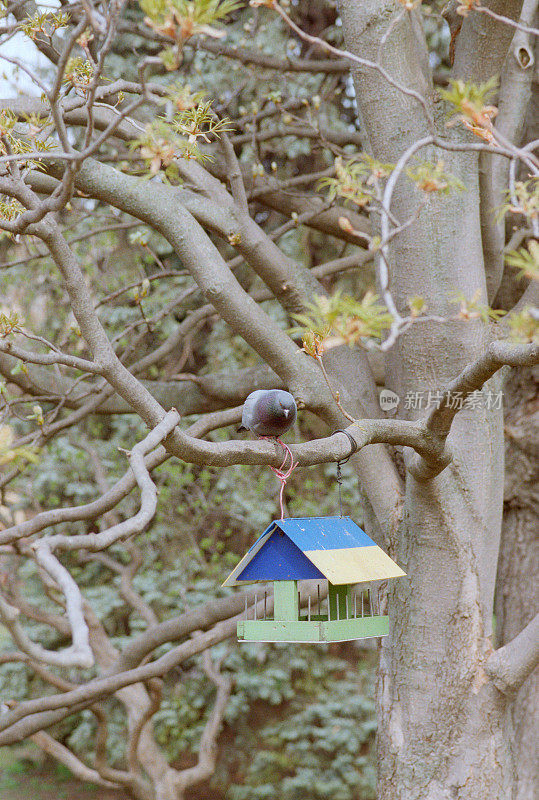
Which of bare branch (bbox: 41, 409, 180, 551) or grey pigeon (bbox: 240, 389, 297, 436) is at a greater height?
grey pigeon (bbox: 240, 389, 297, 436)

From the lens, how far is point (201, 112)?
1.79 m

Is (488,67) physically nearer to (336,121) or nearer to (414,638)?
(414,638)

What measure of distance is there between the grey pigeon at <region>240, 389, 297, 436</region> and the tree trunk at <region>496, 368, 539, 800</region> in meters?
1.83

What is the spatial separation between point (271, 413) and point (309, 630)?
20.6 inches

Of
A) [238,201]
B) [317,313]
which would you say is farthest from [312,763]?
[317,313]

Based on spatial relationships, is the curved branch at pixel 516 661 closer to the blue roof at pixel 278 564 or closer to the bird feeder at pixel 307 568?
the bird feeder at pixel 307 568

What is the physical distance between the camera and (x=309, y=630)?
180cm

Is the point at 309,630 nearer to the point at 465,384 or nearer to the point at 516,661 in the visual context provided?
the point at 465,384

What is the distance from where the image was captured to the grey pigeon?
5.58 feet

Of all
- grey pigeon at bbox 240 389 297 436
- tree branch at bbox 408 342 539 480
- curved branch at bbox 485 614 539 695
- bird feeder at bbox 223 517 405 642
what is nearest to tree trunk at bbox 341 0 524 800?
curved branch at bbox 485 614 539 695

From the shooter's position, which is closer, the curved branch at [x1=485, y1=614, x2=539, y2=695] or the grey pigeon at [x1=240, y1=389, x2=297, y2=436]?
the grey pigeon at [x1=240, y1=389, x2=297, y2=436]

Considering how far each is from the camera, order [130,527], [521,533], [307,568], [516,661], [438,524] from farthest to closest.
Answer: [521,533]
[438,524]
[516,661]
[307,568]
[130,527]

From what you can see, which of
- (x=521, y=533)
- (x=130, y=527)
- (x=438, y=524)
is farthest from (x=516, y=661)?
(x=130, y=527)

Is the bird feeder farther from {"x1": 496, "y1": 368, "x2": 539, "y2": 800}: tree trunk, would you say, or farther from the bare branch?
{"x1": 496, "y1": 368, "x2": 539, "y2": 800}: tree trunk
